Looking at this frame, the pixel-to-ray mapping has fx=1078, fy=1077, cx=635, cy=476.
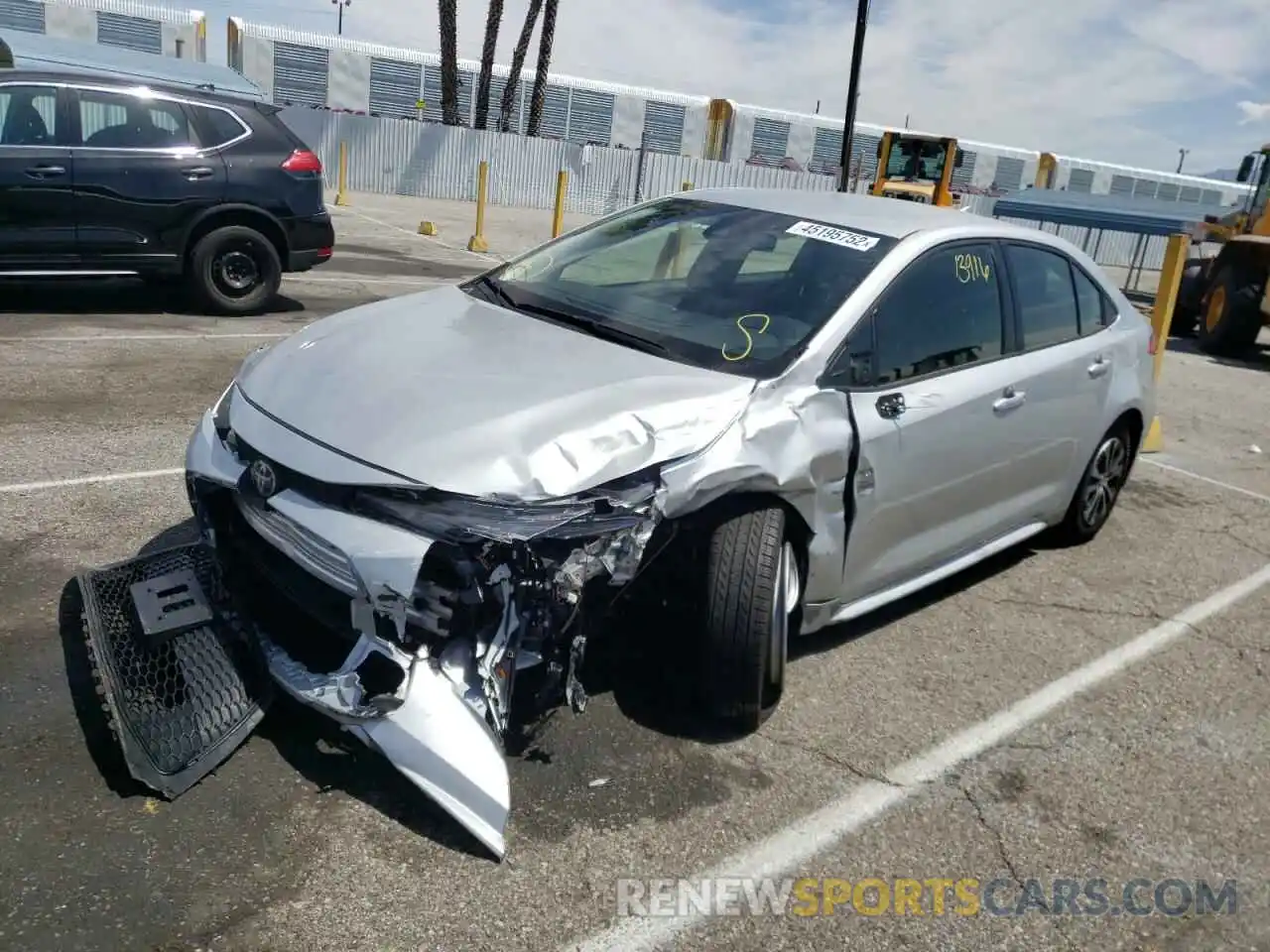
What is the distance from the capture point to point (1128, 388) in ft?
17.3

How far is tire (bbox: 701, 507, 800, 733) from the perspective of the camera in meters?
3.15

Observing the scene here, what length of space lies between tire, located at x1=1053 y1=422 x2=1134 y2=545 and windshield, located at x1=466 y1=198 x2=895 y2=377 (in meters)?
1.96

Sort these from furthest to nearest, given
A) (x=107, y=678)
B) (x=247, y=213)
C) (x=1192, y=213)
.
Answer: (x=1192, y=213), (x=247, y=213), (x=107, y=678)

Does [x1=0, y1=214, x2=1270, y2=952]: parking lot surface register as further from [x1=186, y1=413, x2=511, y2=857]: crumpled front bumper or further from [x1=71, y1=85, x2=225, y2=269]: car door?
[x1=71, y1=85, x2=225, y2=269]: car door

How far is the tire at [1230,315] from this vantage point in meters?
13.8

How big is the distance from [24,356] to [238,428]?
4836 millimetres

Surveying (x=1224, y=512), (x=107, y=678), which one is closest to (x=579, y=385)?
(x=107, y=678)

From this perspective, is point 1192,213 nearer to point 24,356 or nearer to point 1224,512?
point 1224,512

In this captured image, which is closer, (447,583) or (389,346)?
(447,583)

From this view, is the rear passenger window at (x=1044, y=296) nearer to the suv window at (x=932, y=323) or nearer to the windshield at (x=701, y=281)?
the suv window at (x=932, y=323)

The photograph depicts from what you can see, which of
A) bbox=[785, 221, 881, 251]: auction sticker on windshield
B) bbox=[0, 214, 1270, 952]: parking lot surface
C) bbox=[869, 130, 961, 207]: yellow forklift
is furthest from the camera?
bbox=[869, 130, 961, 207]: yellow forklift

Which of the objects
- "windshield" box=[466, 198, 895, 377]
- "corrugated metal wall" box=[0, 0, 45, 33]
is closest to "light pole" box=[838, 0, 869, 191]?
"windshield" box=[466, 198, 895, 377]

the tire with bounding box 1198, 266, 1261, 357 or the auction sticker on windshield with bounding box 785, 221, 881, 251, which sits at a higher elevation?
the auction sticker on windshield with bounding box 785, 221, 881, 251

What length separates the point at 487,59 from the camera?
2956 centimetres
